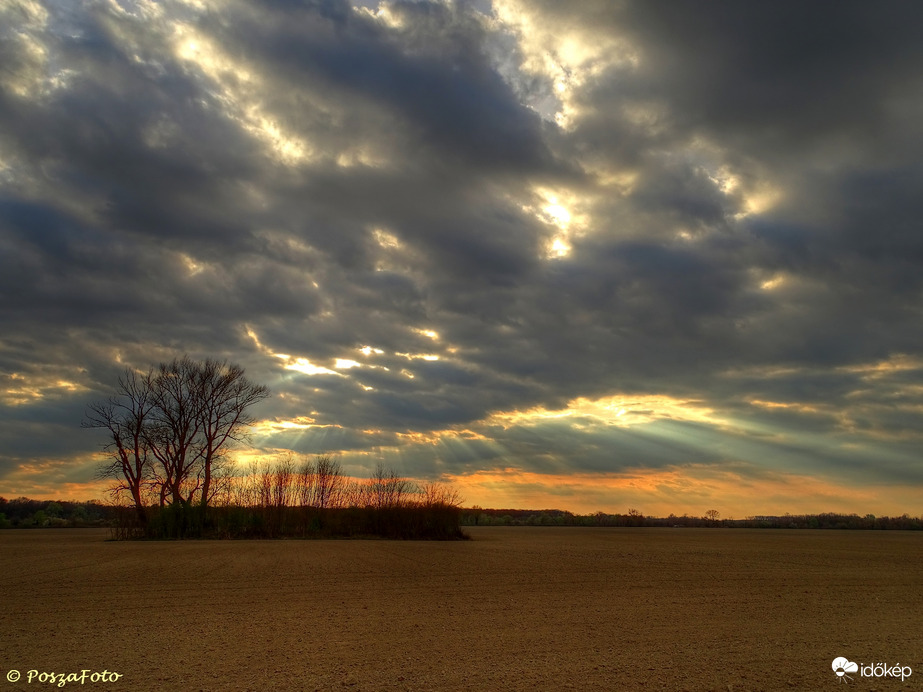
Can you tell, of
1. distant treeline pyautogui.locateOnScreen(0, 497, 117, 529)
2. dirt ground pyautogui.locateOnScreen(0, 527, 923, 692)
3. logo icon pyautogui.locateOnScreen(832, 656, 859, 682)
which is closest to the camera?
dirt ground pyautogui.locateOnScreen(0, 527, 923, 692)

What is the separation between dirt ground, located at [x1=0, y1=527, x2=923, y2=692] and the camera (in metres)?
9.20

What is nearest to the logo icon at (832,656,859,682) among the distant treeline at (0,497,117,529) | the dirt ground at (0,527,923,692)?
the dirt ground at (0,527,923,692)

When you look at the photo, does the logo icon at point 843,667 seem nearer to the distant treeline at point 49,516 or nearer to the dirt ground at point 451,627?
the dirt ground at point 451,627

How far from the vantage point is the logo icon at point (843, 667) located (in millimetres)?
9578

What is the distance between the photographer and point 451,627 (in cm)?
1260

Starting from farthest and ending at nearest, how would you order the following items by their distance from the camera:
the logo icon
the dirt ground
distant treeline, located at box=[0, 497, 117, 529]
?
distant treeline, located at box=[0, 497, 117, 529]
the logo icon
the dirt ground

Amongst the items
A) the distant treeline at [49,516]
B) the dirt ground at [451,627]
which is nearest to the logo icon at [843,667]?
the dirt ground at [451,627]

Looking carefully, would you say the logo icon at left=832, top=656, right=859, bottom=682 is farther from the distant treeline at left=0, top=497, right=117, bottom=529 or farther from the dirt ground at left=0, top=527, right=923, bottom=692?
the distant treeline at left=0, top=497, right=117, bottom=529

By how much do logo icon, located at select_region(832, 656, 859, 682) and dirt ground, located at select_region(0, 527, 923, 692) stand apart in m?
0.15

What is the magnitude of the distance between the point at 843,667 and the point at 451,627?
7032 mm

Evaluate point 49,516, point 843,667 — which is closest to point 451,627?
point 843,667

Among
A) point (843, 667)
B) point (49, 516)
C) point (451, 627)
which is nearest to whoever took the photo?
point (843, 667)

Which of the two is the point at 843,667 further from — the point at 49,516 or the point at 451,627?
the point at 49,516

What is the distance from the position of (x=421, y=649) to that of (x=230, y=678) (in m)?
3.27
